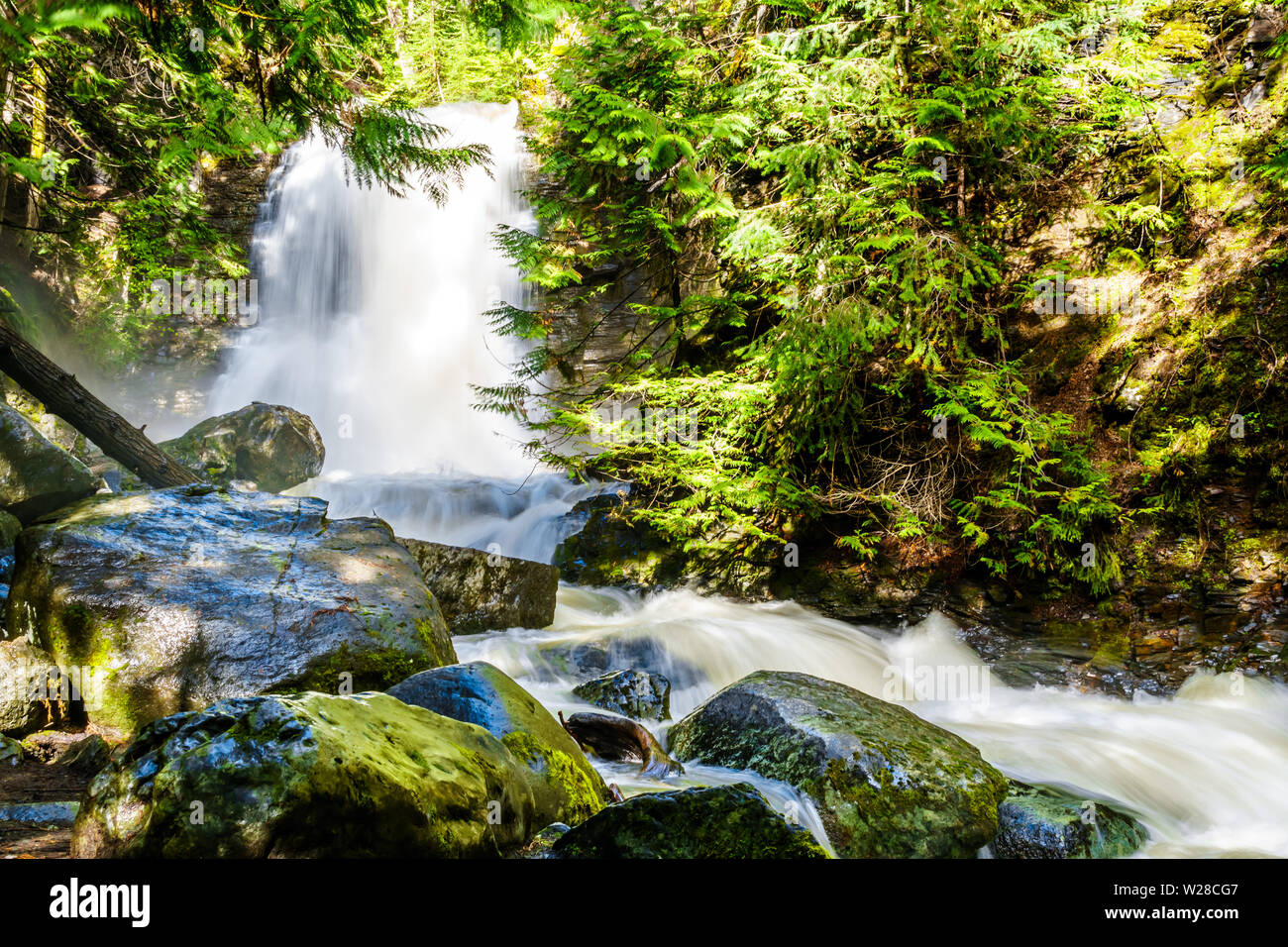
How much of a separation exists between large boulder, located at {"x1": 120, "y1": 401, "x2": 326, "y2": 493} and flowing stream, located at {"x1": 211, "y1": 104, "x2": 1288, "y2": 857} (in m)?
0.54

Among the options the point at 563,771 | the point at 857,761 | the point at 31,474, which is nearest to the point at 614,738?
the point at 563,771

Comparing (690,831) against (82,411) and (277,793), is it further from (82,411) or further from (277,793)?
(82,411)

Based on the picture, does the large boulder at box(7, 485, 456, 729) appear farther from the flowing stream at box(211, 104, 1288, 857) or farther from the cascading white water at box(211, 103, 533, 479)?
the cascading white water at box(211, 103, 533, 479)

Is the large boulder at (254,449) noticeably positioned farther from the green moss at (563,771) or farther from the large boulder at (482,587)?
the green moss at (563,771)

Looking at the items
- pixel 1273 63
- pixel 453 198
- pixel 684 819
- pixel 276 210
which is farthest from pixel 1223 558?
pixel 276 210

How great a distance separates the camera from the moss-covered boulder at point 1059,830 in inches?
154

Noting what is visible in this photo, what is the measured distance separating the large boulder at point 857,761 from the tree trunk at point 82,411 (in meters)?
5.94

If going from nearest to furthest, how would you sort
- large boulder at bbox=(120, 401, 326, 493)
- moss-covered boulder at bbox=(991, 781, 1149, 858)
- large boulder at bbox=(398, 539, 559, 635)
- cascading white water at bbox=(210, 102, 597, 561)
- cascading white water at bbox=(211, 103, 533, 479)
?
moss-covered boulder at bbox=(991, 781, 1149, 858), large boulder at bbox=(398, 539, 559, 635), large boulder at bbox=(120, 401, 326, 493), cascading white water at bbox=(210, 102, 597, 561), cascading white water at bbox=(211, 103, 533, 479)

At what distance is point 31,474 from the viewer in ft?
19.6

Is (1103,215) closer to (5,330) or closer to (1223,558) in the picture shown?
(1223,558)

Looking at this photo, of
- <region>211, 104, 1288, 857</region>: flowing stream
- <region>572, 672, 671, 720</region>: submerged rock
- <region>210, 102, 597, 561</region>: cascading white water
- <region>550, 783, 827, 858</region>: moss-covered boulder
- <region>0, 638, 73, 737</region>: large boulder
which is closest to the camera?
<region>550, 783, 827, 858</region>: moss-covered boulder

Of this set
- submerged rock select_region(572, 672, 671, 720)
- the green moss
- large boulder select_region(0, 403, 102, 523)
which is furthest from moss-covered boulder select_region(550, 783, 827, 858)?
large boulder select_region(0, 403, 102, 523)

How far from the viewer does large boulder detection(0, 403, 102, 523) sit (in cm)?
591

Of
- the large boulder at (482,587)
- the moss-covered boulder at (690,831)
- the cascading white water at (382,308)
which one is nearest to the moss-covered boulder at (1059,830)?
the moss-covered boulder at (690,831)
